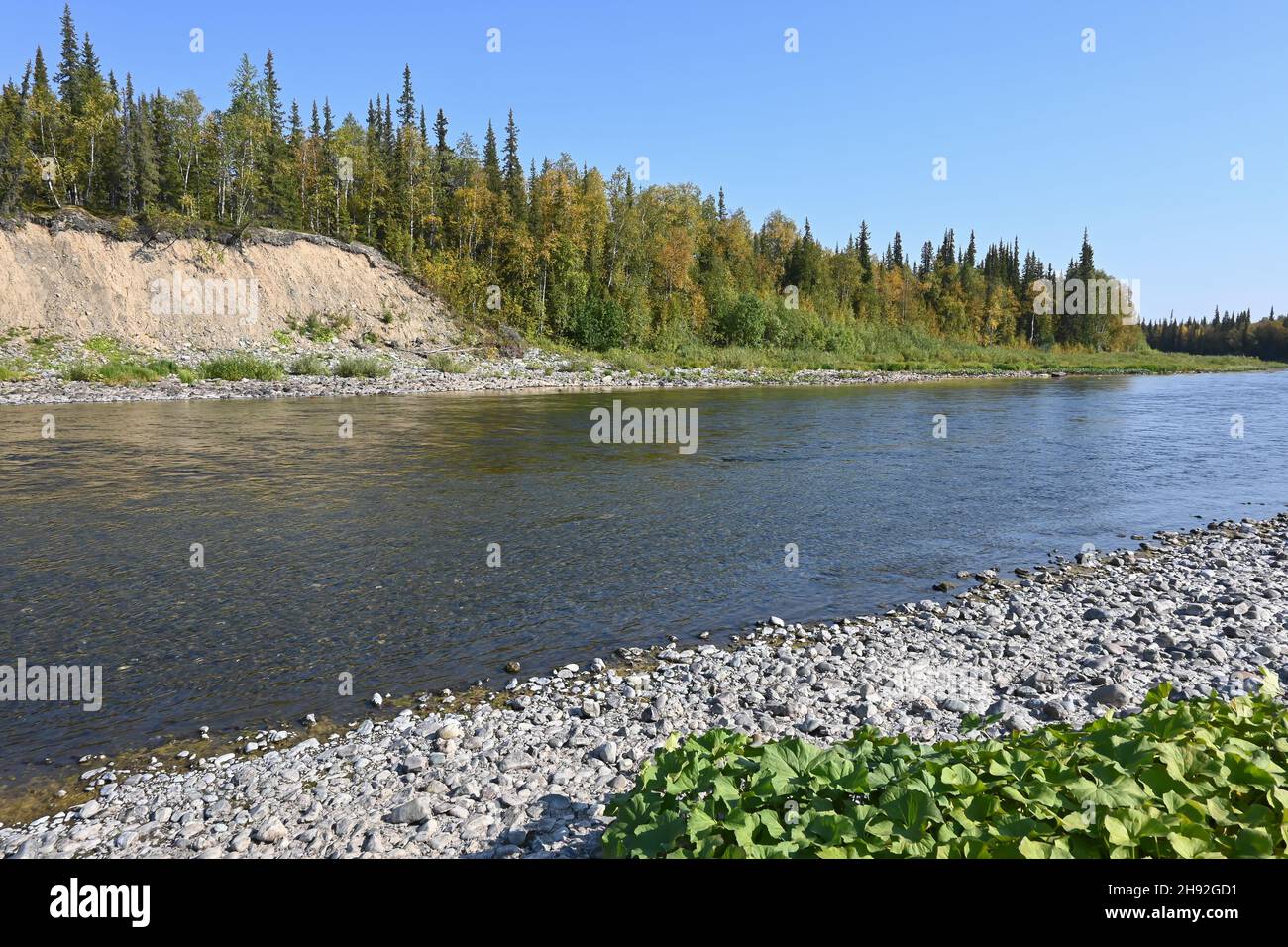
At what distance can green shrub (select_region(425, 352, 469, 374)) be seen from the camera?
57625 millimetres

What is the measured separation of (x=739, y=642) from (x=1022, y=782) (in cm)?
533

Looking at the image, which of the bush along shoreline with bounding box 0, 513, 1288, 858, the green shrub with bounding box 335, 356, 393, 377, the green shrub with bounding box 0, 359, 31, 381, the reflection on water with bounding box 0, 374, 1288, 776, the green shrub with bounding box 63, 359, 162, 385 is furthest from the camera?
the green shrub with bounding box 335, 356, 393, 377

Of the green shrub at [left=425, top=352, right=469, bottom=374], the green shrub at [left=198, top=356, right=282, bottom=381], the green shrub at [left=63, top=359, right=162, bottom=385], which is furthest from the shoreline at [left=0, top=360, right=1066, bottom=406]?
the green shrub at [left=198, top=356, right=282, bottom=381]

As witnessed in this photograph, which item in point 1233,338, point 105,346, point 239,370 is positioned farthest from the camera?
point 1233,338

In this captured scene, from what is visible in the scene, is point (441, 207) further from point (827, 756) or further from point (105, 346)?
point (827, 756)

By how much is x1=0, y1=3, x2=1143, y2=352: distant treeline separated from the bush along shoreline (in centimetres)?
6212

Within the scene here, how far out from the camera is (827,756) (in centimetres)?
457

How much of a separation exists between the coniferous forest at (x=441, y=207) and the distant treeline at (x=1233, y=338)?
110 metres

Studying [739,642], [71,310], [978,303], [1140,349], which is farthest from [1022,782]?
[1140,349]

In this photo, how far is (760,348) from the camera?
8788 centimetres

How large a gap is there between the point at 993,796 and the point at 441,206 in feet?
303

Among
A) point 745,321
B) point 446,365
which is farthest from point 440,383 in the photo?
point 745,321
